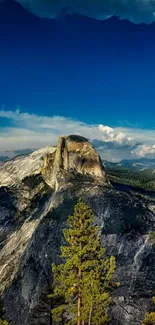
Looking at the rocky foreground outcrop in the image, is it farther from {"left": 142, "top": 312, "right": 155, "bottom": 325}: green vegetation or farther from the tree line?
the tree line

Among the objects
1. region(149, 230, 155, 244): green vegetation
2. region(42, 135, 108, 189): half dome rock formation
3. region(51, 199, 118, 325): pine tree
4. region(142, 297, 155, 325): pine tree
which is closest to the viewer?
region(51, 199, 118, 325): pine tree

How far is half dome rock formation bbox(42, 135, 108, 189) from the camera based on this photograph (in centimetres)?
13200

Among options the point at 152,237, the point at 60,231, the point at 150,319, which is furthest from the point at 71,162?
the point at 150,319

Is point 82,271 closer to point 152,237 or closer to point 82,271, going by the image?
point 82,271

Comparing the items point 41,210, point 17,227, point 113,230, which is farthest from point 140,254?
point 17,227

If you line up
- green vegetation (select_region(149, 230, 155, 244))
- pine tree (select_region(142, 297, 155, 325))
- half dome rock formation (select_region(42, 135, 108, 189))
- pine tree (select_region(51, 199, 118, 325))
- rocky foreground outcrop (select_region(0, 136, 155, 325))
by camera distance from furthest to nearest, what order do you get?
half dome rock formation (select_region(42, 135, 108, 189)) → green vegetation (select_region(149, 230, 155, 244)) → rocky foreground outcrop (select_region(0, 136, 155, 325)) → pine tree (select_region(142, 297, 155, 325)) → pine tree (select_region(51, 199, 118, 325))

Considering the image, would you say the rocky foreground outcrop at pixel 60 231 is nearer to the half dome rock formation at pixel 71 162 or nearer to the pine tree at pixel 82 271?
the half dome rock formation at pixel 71 162

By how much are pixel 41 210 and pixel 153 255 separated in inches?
1703

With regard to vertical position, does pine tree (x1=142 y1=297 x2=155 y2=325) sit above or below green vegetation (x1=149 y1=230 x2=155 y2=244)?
below

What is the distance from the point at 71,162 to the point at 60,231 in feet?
117

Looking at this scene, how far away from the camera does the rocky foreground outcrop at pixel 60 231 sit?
8469 cm

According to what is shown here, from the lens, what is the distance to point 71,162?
134 metres

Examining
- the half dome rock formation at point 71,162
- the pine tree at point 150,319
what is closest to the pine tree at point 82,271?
the pine tree at point 150,319

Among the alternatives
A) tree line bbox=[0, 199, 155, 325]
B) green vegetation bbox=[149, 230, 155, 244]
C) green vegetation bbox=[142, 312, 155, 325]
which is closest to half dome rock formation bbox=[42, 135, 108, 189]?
green vegetation bbox=[149, 230, 155, 244]
